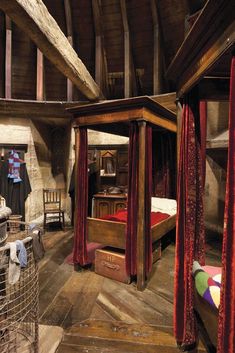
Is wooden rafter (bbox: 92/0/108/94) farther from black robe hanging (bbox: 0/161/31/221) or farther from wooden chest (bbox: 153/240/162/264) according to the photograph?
wooden chest (bbox: 153/240/162/264)

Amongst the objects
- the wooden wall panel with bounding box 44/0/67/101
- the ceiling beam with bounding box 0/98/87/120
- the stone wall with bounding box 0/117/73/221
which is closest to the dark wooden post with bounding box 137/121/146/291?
the ceiling beam with bounding box 0/98/87/120

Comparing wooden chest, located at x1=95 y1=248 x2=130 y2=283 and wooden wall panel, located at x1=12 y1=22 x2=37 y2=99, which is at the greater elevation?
wooden wall panel, located at x1=12 y1=22 x2=37 y2=99

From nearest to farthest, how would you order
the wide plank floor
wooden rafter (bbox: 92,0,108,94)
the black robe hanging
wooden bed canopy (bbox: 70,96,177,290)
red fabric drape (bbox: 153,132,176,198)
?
the wide plank floor < wooden bed canopy (bbox: 70,96,177,290) < red fabric drape (bbox: 153,132,176,198) < the black robe hanging < wooden rafter (bbox: 92,0,108,94)

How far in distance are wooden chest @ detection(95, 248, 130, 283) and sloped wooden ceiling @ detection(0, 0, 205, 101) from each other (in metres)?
4.09

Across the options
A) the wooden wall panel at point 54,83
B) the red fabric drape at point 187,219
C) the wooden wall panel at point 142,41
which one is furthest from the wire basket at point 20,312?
the wooden wall panel at point 142,41

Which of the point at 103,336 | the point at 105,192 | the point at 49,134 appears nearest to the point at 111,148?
the point at 105,192

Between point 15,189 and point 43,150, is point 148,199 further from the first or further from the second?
point 43,150

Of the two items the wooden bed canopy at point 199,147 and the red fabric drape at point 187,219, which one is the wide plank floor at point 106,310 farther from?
the wooden bed canopy at point 199,147

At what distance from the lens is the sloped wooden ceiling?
5.86 metres

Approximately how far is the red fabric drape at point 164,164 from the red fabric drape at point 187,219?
10.6 ft

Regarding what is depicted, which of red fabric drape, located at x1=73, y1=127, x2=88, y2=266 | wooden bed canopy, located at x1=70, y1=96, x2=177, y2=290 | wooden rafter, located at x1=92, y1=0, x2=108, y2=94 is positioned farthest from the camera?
wooden rafter, located at x1=92, y1=0, x2=108, y2=94

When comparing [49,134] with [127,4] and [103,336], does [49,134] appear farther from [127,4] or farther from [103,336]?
[103,336]

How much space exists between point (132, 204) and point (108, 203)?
2.63 meters

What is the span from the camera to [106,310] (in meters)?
2.68
